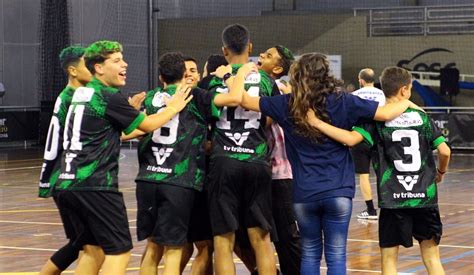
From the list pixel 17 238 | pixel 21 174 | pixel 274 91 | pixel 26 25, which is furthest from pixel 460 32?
pixel 274 91

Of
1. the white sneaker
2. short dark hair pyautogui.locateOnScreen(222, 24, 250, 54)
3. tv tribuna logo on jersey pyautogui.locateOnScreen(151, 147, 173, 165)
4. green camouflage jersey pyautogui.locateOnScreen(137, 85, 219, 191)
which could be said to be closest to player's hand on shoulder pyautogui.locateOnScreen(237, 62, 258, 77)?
short dark hair pyautogui.locateOnScreen(222, 24, 250, 54)

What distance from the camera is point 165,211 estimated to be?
23.6ft

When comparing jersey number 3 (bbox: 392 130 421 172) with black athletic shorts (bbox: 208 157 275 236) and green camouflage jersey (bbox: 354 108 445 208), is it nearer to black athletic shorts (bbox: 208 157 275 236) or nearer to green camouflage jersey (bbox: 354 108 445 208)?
green camouflage jersey (bbox: 354 108 445 208)

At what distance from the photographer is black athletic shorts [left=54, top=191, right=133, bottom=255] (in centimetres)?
668

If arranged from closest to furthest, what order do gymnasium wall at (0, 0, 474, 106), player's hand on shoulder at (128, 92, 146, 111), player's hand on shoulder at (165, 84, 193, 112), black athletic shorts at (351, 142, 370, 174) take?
player's hand on shoulder at (165, 84, 193, 112), player's hand on shoulder at (128, 92, 146, 111), black athletic shorts at (351, 142, 370, 174), gymnasium wall at (0, 0, 474, 106)

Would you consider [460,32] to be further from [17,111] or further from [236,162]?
[236,162]

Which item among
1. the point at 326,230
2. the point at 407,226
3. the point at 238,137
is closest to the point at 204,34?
the point at 238,137

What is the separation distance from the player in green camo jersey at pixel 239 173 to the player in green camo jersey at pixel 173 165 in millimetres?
116

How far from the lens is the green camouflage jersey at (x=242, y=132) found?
291 inches

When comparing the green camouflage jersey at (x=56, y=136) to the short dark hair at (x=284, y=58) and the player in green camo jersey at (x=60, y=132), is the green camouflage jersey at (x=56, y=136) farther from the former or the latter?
the short dark hair at (x=284, y=58)

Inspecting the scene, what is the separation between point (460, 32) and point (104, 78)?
25688 millimetres

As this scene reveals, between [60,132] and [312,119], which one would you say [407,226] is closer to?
[312,119]

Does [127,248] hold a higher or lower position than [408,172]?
lower

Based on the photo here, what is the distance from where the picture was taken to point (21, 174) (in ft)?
68.1
